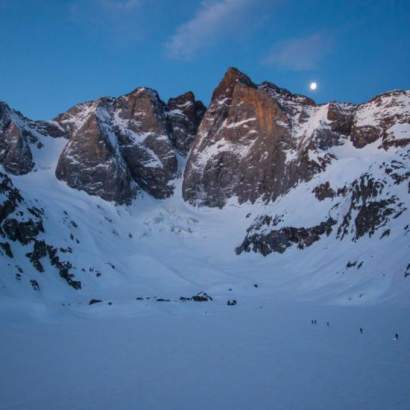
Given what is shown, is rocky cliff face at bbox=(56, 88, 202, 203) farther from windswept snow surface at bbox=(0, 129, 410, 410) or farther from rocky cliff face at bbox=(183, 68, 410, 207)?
windswept snow surface at bbox=(0, 129, 410, 410)

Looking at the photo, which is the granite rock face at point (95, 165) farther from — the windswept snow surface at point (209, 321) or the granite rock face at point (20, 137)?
the windswept snow surface at point (209, 321)

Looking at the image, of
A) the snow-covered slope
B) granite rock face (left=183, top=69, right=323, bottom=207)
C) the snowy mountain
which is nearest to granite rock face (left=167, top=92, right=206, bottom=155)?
the snowy mountain

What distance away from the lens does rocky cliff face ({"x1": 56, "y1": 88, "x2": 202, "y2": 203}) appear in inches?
4476

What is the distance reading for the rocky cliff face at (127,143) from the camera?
373ft

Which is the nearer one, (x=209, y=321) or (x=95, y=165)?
(x=209, y=321)

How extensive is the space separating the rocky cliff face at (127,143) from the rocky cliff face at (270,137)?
432 inches

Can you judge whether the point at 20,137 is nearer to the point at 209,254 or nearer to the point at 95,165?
the point at 95,165

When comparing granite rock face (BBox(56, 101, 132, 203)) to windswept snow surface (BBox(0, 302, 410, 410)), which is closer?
windswept snow surface (BBox(0, 302, 410, 410))

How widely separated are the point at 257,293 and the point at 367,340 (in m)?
34.4

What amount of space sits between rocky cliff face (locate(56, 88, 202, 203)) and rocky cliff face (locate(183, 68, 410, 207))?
10967mm

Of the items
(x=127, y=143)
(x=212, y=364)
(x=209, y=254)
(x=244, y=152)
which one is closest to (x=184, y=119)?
(x=127, y=143)

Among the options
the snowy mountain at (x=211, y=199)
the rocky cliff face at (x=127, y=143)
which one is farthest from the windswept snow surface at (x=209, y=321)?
the rocky cliff face at (x=127, y=143)

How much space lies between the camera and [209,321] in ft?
116

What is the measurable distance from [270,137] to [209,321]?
8599 cm
